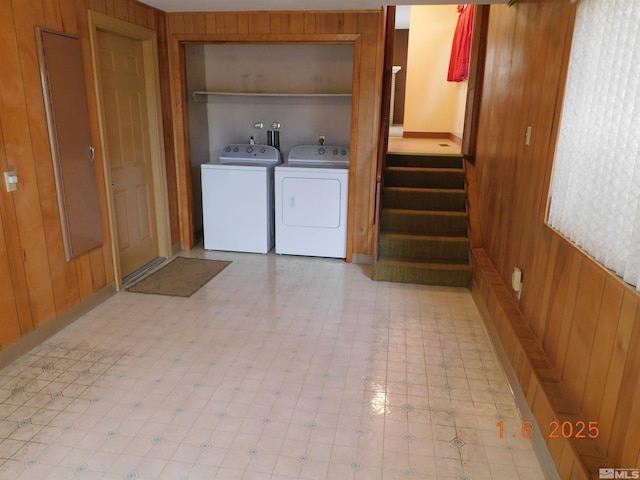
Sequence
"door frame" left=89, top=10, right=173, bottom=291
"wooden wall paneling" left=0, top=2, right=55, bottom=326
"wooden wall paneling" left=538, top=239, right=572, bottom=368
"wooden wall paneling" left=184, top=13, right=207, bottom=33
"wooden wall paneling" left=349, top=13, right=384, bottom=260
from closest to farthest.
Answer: "wooden wall paneling" left=538, top=239, right=572, bottom=368 → "wooden wall paneling" left=0, top=2, right=55, bottom=326 → "door frame" left=89, top=10, right=173, bottom=291 → "wooden wall paneling" left=349, top=13, right=384, bottom=260 → "wooden wall paneling" left=184, top=13, right=207, bottom=33

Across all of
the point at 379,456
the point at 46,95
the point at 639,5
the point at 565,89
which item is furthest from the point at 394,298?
the point at 46,95

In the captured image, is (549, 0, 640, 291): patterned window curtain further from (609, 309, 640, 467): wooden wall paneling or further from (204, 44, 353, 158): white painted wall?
(204, 44, 353, 158): white painted wall

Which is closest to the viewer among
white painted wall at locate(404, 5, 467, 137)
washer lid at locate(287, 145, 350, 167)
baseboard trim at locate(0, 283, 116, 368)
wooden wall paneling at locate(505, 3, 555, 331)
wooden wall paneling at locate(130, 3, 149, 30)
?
wooden wall paneling at locate(505, 3, 555, 331)

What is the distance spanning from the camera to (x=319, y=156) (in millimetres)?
4930

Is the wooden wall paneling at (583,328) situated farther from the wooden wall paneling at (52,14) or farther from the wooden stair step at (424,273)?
the wooden wall paneling at (52,14)

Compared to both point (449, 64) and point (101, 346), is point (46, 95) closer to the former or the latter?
point (101, 346)

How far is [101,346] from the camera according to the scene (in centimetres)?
290

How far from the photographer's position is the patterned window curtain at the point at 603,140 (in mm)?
1528

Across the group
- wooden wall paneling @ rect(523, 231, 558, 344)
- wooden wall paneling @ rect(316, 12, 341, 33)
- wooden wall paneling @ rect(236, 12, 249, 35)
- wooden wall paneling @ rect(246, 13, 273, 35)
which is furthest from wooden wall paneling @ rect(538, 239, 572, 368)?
wooden wall paneling @ rect(236, 12, 249, 35)

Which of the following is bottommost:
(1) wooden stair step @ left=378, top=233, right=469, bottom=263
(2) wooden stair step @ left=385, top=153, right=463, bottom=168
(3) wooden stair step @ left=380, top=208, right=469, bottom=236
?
(1) wooden stair step @ left=378, top=233, right=469, bottom=263

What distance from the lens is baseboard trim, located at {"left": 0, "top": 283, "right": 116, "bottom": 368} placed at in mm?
2682

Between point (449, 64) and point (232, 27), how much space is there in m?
3.81

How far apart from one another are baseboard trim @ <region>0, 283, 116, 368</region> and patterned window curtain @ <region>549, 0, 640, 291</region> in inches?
123

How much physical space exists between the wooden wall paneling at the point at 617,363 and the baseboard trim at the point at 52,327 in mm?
3042
